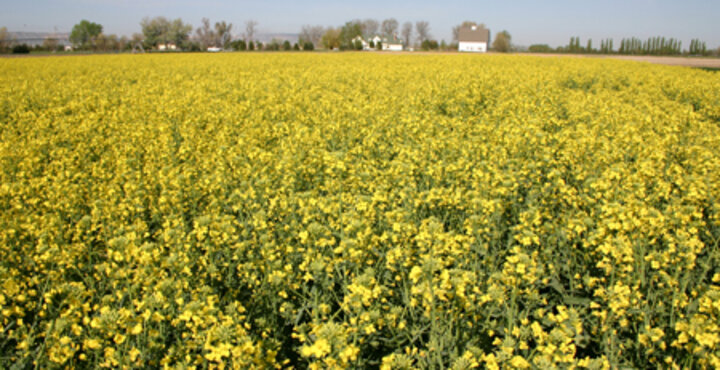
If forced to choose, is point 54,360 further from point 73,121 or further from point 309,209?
point 73,121

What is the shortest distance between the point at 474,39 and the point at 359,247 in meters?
121

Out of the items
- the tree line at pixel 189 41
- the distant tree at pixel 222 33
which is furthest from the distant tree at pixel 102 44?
the distant tree at pixel 222 33

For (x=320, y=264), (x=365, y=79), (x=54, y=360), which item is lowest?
(x=54, y=360)

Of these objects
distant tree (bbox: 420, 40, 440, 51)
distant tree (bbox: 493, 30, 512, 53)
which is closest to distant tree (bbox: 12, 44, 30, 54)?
distant tree (bbox: 420, 40, 440, 51)

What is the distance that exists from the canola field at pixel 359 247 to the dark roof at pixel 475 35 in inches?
4362

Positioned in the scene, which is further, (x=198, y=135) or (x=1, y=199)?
(x=198, y=135)

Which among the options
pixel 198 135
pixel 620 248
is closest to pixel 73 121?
pixel 198 135

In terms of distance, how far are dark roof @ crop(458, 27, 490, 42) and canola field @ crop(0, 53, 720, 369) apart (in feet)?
363

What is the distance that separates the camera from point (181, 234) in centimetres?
390

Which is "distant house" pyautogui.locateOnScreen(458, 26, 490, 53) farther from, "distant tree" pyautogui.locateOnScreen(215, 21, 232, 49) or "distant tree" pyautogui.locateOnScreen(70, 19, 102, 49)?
"distant tree" pyautogui.locateOnScreen(70, 19, 102, 49)

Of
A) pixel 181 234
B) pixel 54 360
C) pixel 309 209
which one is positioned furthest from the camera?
pixel 309 209

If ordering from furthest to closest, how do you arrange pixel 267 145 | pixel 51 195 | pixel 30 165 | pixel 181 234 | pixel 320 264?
1. pixel 267 145
2. pixel 30 165
3. pixel 51 195
4. pixel 181 234
5. pixel 320 264

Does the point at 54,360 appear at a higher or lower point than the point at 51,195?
lower

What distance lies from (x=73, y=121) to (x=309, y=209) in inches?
379
